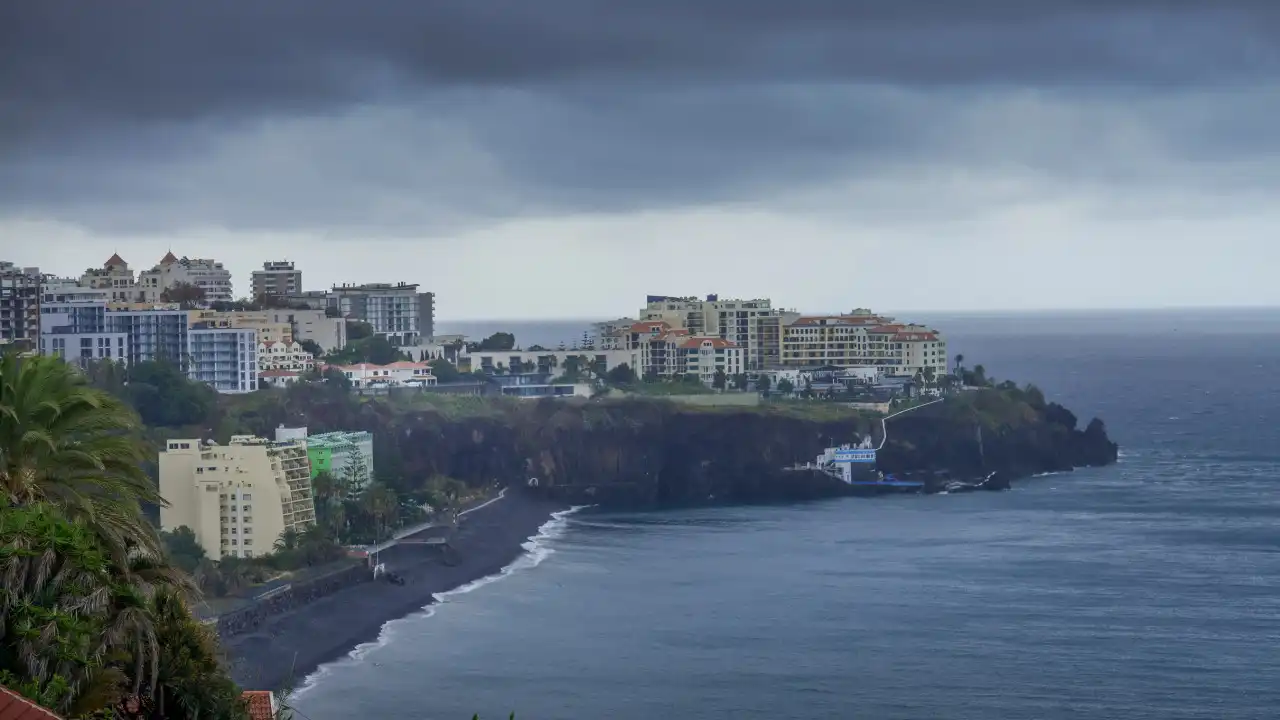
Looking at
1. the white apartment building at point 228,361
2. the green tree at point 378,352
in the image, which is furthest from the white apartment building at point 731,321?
the white apartment building at point 228,361

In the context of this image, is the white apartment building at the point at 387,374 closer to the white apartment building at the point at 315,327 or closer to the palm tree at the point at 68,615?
the white apartment building at the point at 315,327

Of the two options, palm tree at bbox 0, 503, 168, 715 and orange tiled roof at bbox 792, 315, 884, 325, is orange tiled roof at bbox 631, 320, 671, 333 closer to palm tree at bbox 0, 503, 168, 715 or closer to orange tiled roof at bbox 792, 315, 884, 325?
orange tiled roof at bbox 792, 315, 884, 325

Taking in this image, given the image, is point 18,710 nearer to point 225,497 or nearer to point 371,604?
point 371,604

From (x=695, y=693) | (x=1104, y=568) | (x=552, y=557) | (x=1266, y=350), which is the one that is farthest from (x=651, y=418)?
(x=1266, y=350)

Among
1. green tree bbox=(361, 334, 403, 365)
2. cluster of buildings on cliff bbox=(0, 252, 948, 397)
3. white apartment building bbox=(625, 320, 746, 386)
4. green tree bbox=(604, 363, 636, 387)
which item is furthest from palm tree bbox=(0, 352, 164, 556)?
white apartment building bbox=(625, 320, 746, 386)

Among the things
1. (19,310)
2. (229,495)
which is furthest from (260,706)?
(19,310)
